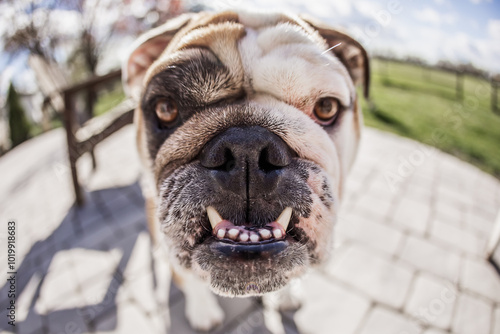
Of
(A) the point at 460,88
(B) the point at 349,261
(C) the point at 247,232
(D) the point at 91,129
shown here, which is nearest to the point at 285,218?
(C) the point at 247,232

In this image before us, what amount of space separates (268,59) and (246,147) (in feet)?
1.67

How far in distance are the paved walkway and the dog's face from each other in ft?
2.26

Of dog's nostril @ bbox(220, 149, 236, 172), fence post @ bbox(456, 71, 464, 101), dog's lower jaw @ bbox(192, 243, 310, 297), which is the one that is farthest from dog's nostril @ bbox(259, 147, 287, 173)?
fence post @ bbox(456, 71, 464, 101)

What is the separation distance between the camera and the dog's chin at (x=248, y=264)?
1.09 metres

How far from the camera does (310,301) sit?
227cm

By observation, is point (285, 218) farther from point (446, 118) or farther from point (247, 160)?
point (446, 118)

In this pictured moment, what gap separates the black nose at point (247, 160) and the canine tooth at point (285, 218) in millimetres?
118

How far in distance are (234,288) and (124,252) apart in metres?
2.22

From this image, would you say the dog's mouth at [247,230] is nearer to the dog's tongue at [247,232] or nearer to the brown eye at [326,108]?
the dog's tongue at [247,232]

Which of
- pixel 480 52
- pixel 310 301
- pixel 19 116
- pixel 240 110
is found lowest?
pixel 19 116

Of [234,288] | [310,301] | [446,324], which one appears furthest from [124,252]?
[446,324]

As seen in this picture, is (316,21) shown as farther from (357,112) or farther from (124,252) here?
(124,252)

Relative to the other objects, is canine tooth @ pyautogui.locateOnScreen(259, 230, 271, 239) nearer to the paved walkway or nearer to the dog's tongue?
the dog's tongue

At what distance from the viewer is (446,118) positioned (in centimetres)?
688
